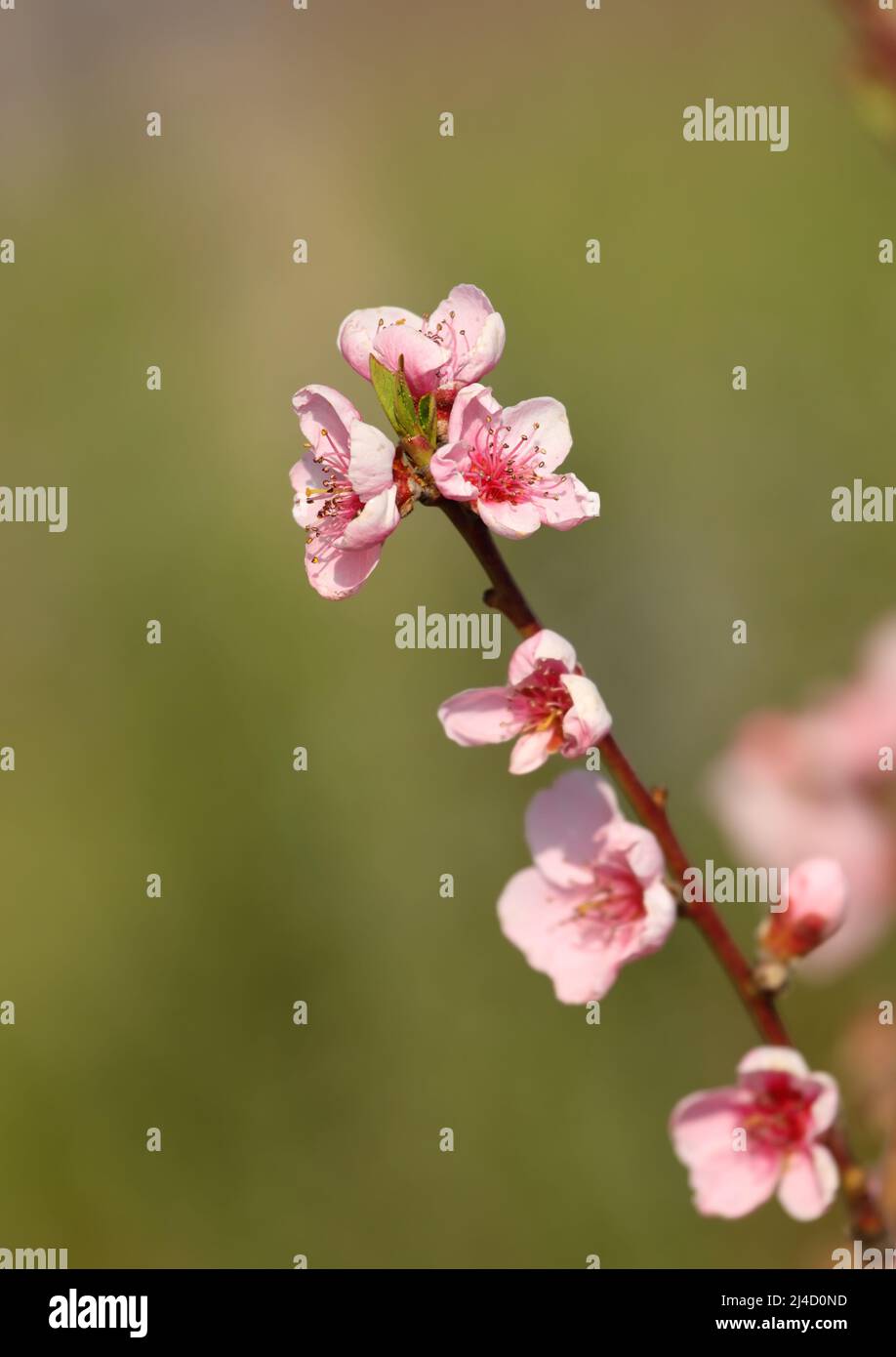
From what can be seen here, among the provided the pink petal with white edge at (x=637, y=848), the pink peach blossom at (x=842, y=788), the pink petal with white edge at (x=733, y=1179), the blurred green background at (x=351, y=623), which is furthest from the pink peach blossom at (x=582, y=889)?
the blurred green background at (x=351, y=623)

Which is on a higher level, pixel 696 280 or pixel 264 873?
pixel 696 280

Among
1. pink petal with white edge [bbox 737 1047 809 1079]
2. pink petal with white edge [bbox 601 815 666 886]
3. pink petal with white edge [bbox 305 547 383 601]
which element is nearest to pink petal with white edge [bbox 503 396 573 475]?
pink petal with white edge [bbox 305 547 383 601]

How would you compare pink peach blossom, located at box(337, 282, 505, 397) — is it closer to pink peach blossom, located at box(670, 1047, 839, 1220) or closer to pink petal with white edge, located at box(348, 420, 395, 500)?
pink petal with white edge, located at box(348, 420, 395, 500)

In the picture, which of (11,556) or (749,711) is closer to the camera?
(749,711)

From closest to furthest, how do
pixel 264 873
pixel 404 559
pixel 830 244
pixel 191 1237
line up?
pixel 191 1237, pixel 264 873, pixel 404 559, pixel 830 244

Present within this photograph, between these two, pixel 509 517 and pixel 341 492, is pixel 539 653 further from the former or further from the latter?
pixel 341 492

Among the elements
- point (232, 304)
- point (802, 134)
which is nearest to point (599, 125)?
point (802, 134)

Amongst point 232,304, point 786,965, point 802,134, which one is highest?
point 802,134

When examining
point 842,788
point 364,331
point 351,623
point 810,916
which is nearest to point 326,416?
point 364,331

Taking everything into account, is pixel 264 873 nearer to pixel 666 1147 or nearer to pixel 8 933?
pixel 8 933
